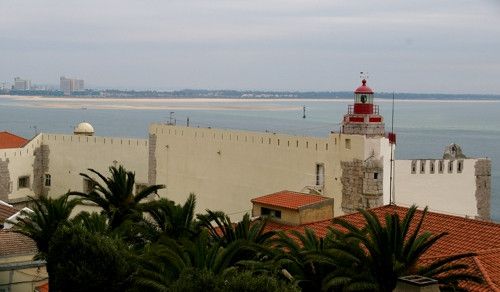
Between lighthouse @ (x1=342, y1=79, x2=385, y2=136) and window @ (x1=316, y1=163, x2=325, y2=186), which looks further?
window @ (x1=316, y1=163, x2=325, y2=186)

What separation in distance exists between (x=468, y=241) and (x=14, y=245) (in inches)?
412

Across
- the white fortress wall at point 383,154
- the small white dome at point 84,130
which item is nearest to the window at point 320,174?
the white fortress wall at point 383,154

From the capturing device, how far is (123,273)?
1638 cm

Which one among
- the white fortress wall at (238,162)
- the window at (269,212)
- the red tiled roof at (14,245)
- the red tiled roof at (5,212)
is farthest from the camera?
the white fortress wall at (238,162)

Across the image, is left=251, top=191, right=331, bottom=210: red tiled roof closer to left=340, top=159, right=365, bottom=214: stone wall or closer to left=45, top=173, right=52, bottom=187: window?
left=340, top=159, right=365, bottom=214: stone wall

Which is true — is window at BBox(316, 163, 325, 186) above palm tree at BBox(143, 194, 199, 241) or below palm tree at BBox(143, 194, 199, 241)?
above

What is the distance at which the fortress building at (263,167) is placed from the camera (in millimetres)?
28875

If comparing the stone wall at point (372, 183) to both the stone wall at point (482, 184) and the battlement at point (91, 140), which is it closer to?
the stone wall at point (482, 184)

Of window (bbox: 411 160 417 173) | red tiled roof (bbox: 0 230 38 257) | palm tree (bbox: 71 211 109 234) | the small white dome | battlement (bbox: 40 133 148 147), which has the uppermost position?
the small white dome

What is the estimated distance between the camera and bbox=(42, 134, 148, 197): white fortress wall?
37.6 meters

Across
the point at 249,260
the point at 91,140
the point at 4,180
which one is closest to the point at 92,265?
the point at 249,260

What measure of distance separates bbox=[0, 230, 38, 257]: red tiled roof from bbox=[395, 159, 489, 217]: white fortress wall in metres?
12.2

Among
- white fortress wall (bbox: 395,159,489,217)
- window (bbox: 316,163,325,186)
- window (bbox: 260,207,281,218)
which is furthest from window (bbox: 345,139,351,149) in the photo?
window (bbox: 260,207,281,218)

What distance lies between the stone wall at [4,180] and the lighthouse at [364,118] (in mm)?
15323
